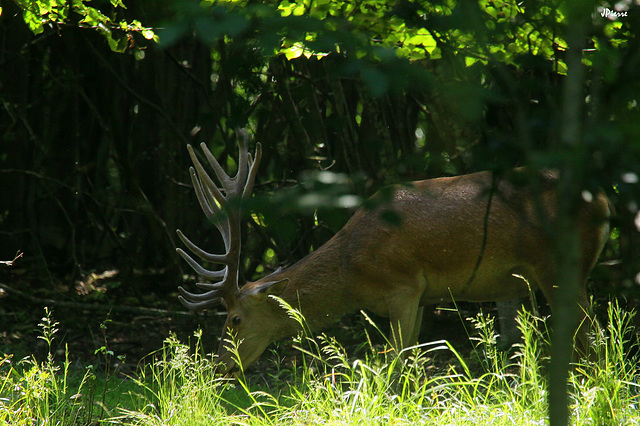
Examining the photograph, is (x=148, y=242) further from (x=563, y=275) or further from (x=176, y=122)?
(x=563, y=275)

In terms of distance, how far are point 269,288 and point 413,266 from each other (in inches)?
38.7

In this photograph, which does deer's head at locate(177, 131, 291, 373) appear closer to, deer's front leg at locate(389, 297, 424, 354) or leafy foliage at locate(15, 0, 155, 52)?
deer's front leg at locate(389, 297, 424, 354)

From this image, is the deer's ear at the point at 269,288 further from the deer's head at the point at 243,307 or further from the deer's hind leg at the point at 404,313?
the deer's hind leg at the point at 404,313

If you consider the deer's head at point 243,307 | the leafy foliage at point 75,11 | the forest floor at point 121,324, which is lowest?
the forest floor at point 121,324

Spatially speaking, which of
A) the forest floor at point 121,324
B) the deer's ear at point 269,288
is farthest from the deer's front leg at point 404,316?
the forest floor at point 121,324

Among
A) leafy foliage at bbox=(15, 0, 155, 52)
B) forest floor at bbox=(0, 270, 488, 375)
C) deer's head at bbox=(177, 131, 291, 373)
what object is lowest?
forest floor at bbox=(0, 270, 488, 375)

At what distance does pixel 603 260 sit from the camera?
662cm

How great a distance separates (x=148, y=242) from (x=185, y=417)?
5202 mm

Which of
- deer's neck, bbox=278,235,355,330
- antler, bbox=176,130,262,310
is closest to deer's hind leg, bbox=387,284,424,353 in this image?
deer's neck, bbox=278,235,355,330

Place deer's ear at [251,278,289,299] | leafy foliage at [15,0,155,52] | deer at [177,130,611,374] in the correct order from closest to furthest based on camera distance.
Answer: leafy foliage at [15,0,155,52] → deer at [177,130,611,374] → deer's ear at [251,278,289,299]

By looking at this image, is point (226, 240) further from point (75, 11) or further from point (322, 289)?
point (75, 11)

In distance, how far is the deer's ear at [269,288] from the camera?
16.1ft

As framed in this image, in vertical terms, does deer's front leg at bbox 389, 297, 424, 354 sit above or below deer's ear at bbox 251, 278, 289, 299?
below

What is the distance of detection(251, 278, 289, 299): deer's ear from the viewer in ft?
16.1
